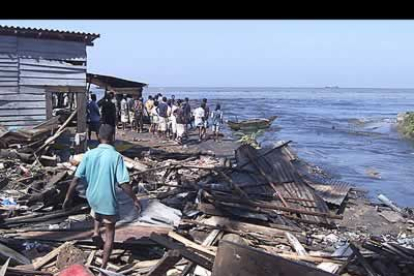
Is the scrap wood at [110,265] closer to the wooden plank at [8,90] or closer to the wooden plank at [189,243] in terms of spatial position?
the wooden plank at [189,243]

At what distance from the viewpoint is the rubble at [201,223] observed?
6164 mm

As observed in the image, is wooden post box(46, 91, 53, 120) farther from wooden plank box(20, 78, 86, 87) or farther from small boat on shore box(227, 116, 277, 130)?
small boat on shore box(227, 116, 277, 130)

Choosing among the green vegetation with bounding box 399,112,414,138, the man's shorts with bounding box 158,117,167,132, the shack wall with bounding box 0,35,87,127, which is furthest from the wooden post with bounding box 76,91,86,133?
the green vegetation with bounding box 399,112,414,138

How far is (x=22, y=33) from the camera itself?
1392 centimetres

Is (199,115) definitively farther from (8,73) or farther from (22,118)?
(8,73)

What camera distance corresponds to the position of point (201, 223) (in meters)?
8.96

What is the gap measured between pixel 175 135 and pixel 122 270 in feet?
51.2

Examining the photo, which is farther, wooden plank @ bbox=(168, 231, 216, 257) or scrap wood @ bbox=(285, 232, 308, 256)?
scrap wood @ bbox=(285, 232, 308, 256)

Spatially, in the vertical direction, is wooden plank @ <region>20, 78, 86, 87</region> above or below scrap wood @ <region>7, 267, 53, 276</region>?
above

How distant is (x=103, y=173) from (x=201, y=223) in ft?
11.0

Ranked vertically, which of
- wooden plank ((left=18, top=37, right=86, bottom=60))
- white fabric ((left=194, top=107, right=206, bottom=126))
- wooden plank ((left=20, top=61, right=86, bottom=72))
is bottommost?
white fabric ((left=194, top=107, right=206, bottom=126))

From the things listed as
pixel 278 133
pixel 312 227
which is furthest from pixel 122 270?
pixel 278 133

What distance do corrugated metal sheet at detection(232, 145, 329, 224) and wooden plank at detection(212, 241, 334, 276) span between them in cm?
589

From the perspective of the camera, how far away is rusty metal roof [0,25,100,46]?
13.7m
